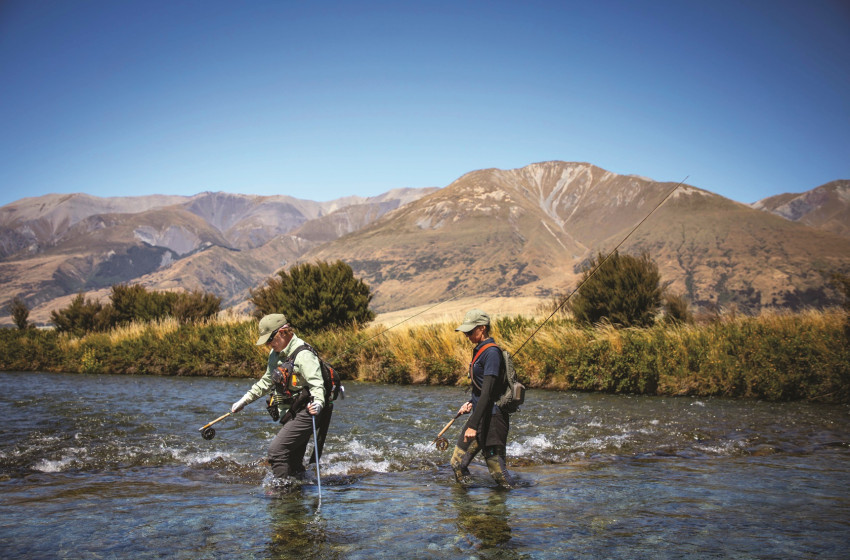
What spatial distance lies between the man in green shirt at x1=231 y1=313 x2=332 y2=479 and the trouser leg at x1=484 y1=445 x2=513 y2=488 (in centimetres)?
204

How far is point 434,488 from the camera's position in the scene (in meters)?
7.81

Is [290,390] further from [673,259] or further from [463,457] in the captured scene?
[673,259]

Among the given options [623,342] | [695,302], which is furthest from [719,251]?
[623,342]

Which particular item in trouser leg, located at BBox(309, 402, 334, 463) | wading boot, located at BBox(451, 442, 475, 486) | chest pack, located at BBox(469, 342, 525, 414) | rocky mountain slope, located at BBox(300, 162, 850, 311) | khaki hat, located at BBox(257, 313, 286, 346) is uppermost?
rocky mountain slope, located at BBox(300, 162, 850, 311)

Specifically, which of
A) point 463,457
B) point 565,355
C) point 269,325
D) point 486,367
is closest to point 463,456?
point 463,457

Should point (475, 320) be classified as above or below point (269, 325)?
above

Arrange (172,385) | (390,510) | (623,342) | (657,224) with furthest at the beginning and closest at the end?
(657,224) < (172,385) < (623,342) < (390,510)

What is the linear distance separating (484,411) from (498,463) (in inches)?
34.2

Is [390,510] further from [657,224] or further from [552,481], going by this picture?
[657,224]

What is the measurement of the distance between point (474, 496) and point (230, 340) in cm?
1858

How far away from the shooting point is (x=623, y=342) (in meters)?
17.3

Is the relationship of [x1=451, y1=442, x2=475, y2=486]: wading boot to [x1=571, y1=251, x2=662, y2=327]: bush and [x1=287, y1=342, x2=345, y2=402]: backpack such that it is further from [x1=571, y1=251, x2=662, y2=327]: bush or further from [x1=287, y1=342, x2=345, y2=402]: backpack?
[x1=571, y1=251, x2=662, y2=327]: bush

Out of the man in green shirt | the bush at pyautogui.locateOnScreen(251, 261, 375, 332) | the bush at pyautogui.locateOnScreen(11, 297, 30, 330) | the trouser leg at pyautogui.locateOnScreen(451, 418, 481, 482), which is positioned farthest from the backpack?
the bush at pyautogui.locateOnScreen(11, 297, 30, 330)

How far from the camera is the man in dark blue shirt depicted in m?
6.95
